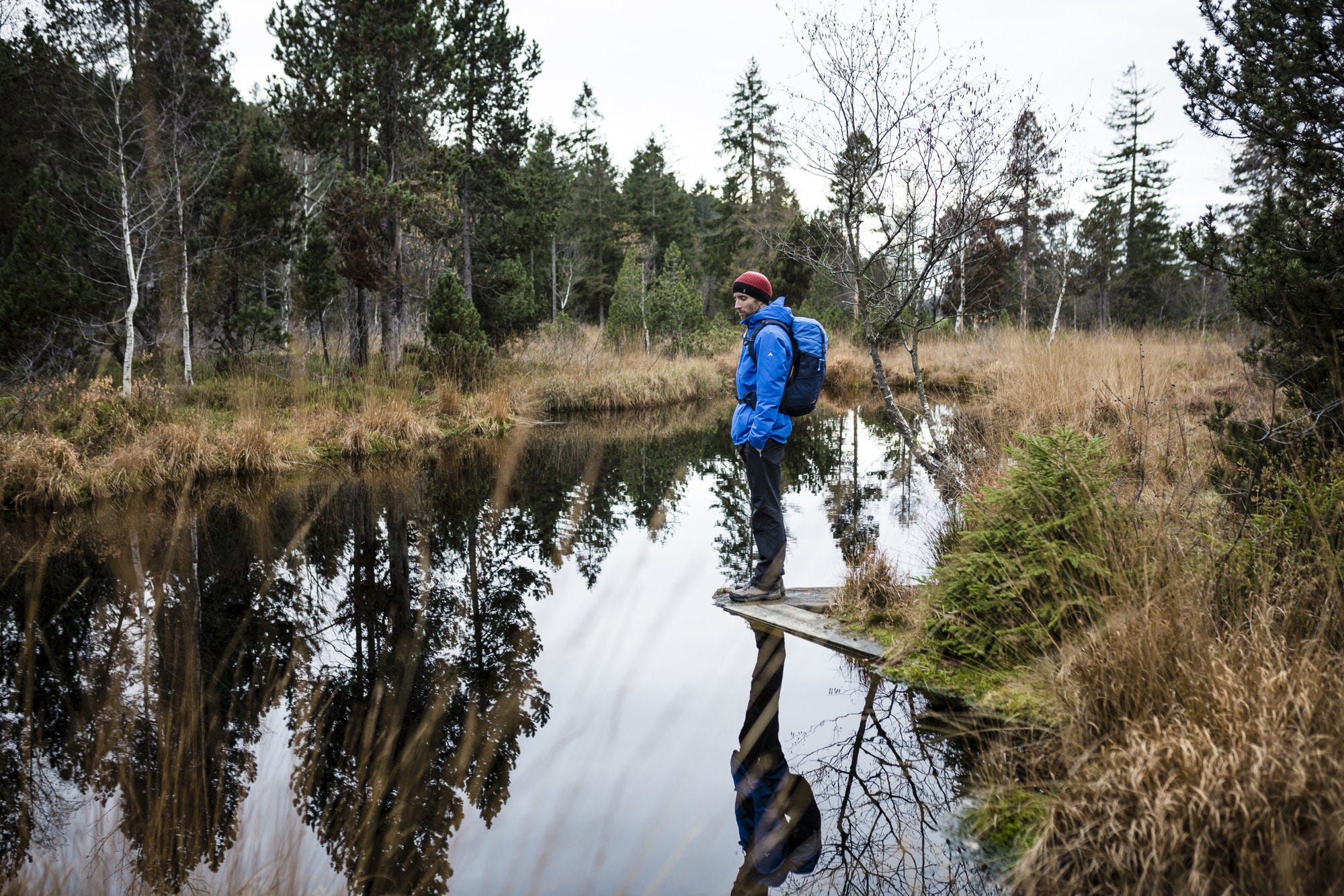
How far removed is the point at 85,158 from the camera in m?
16.7

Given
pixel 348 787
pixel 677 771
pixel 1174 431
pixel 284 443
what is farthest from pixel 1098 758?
pixel 284 443

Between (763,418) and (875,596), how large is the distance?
1264 millimetres

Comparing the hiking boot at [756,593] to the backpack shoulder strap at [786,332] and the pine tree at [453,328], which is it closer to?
the backpack shoulder strap at [786,332]

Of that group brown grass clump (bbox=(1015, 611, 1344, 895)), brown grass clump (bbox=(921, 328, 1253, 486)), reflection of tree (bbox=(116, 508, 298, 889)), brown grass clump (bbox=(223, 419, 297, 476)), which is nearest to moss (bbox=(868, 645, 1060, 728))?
brown grass clump (bbox=(1015, 611, 1344, 895))

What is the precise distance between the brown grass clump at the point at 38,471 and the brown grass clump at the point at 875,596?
7239 mm

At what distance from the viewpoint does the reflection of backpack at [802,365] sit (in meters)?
4.88

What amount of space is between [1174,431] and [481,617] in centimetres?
655

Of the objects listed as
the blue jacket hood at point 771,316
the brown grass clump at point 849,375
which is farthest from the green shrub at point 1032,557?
the brown grass clump at point 849,375

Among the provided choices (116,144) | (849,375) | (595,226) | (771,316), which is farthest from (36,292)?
(595,226)

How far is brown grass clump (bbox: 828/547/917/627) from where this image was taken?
4.73 m

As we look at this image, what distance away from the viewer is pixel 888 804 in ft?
9.55

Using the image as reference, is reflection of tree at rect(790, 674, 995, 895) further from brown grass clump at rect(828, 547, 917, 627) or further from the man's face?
the man's face

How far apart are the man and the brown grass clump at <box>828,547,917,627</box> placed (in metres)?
0.46

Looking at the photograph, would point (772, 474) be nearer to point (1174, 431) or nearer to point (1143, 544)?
point (1143, 544)
